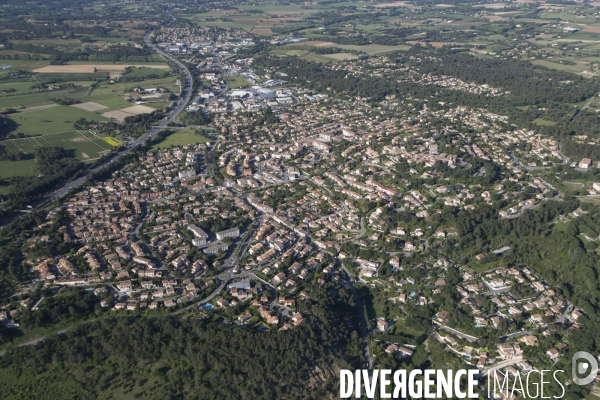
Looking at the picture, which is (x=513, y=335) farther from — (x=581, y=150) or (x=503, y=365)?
(x=581, y=150)

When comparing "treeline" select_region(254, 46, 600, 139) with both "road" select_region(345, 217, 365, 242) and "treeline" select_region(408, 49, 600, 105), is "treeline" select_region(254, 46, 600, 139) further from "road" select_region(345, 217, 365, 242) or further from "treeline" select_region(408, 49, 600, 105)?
"road" select_region(345, 217, 365, 242)

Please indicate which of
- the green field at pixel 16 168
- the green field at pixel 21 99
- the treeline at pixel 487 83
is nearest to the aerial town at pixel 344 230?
the treeline at pixel 487 83

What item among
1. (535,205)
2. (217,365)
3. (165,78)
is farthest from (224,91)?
(217,365)

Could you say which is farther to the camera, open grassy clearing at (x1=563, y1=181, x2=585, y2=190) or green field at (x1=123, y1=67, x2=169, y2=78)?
green field at (x1=123, y1=67, x2=169, y2=78)

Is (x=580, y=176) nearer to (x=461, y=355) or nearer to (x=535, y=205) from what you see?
(x=535, y=205)

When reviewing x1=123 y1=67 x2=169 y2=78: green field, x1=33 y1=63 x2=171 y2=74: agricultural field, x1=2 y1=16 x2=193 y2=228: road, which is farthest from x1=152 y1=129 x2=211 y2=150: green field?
x1=33 y1=63 x2=171 y2=74: agricultural field

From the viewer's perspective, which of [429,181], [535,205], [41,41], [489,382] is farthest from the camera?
[41,41]

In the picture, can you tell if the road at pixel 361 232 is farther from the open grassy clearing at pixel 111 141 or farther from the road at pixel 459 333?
the open grassy clearing at pixel 111 141
